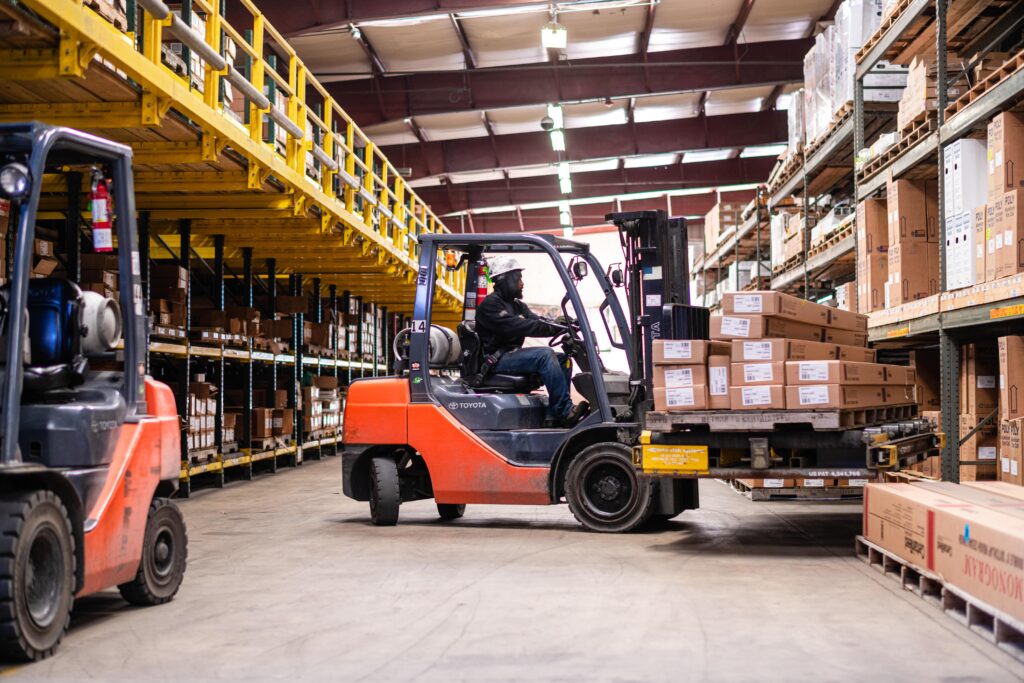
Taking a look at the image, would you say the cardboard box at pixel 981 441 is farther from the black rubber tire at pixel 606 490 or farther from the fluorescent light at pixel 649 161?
the fluorescent light at pixel 649 161

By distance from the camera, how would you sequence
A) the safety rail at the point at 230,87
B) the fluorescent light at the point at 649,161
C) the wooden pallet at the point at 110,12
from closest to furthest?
the safety rail at the point at 230,87
the wooden pallet at the point at 110,12
the fluorescent light at the point at 649,161

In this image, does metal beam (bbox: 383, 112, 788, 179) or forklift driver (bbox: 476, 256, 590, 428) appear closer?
forklift driver (bbox: 476, 256, 590, 428)

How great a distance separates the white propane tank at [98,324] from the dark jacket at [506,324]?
12.7 ft

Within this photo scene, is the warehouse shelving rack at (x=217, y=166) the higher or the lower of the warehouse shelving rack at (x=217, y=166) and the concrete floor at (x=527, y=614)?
the higher

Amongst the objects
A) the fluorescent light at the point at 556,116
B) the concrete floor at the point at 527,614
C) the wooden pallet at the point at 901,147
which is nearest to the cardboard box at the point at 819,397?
the concrete floor at the point at 527,614

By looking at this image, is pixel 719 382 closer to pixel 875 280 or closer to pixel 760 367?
pixel 760 367

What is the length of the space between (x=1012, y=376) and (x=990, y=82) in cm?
197

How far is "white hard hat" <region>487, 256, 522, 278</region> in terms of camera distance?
8320mm

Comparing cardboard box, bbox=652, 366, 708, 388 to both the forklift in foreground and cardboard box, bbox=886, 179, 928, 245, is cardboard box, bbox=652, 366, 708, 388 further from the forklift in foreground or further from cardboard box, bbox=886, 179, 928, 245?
cardboard box, bbox=886, 179, 928, 245

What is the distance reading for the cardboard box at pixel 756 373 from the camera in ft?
21.5

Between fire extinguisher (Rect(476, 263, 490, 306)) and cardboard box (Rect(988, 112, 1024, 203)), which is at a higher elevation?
cardboard box (Rect(988, 112, 1024, 203))

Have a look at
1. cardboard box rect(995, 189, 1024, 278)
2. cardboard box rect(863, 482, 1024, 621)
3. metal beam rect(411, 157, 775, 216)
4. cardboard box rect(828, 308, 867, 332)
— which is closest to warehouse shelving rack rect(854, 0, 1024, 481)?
cardboard box rect(995, 189, 1024, 278)

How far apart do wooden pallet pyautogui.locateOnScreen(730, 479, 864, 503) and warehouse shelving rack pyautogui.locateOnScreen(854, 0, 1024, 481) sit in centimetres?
78

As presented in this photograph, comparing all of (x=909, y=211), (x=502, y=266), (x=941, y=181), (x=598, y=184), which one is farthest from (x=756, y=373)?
(x=598, y=184)
